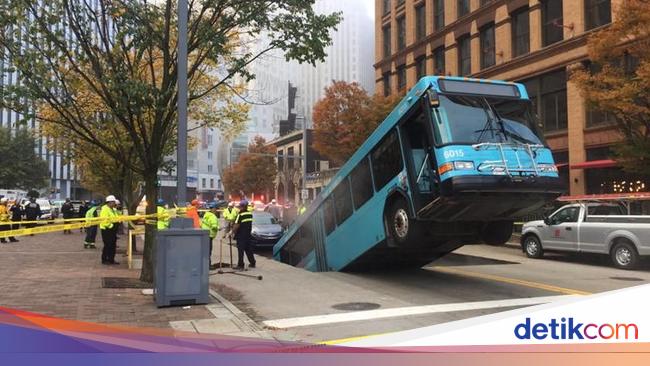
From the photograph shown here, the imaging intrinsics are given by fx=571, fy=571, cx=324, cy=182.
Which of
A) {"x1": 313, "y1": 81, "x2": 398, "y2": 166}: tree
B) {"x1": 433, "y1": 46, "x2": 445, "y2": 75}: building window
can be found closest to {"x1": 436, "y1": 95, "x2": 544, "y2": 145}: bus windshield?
{"x1": 313, "y1": 81, "x2": 398, "y2": 166}: tree

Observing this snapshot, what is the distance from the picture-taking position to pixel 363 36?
1803 centimetres

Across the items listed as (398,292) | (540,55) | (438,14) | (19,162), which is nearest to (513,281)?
(398,292)

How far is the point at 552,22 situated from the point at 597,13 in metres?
2.85

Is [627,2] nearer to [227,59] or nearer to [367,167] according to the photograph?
[367,167]

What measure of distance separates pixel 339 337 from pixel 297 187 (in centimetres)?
6076

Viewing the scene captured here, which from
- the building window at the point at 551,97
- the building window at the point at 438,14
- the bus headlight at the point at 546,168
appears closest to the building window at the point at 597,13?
Answer: the building window at the point at 551,97

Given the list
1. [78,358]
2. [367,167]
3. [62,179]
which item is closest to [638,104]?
[367,167]

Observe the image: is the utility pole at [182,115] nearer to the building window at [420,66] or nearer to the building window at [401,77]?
the building window at [420,66]

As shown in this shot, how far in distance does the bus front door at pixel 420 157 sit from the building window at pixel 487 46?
23298mm

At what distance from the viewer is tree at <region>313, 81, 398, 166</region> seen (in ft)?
107

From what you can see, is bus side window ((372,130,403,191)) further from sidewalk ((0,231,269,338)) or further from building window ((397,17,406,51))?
building window ((397,17,406,51))

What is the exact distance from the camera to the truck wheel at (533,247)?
58.2 feet

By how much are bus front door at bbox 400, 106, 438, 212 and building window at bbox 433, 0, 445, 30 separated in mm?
27899

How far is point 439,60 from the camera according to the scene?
3653 cm
